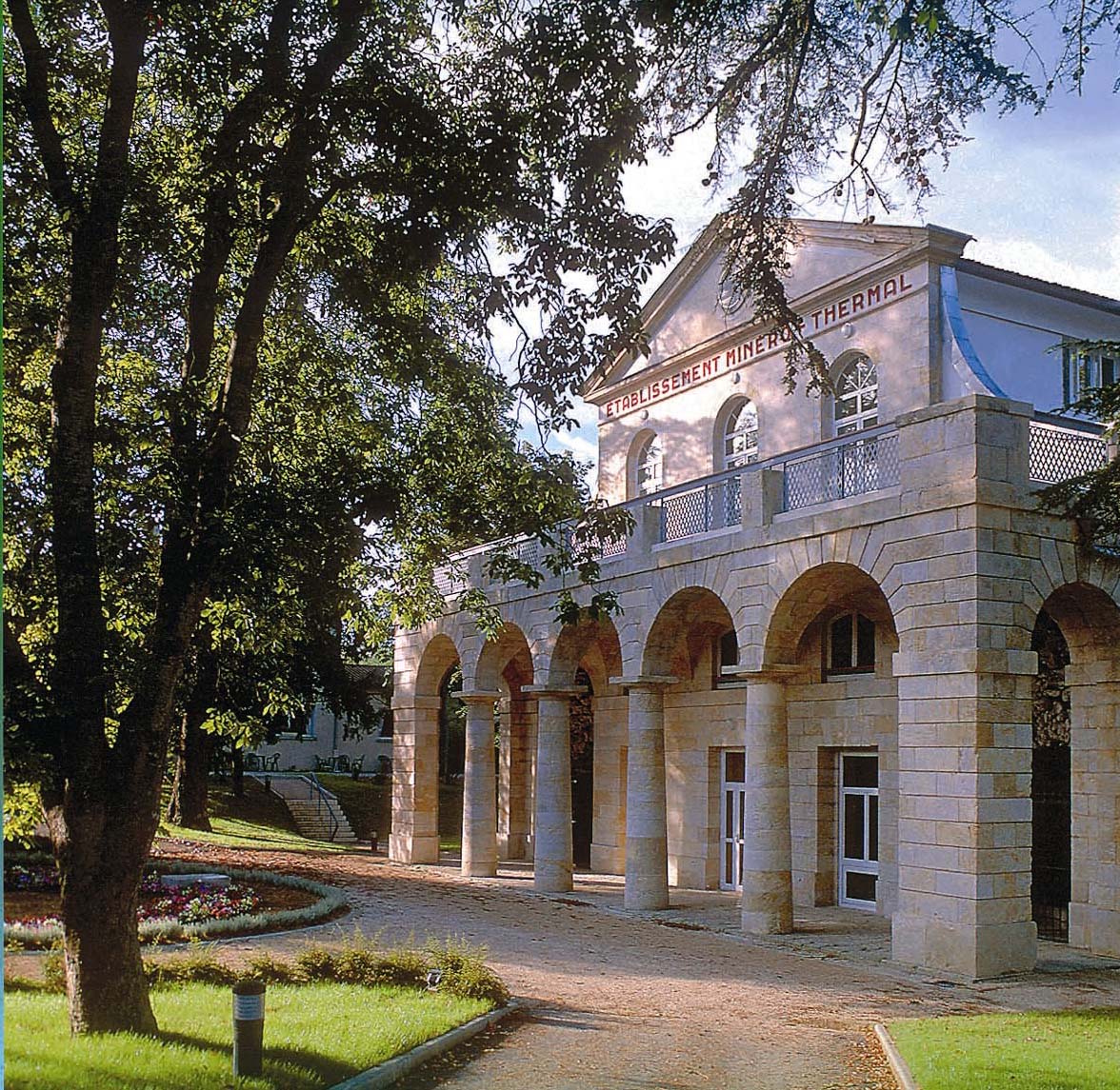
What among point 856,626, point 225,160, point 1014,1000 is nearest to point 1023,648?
point 1014,1000

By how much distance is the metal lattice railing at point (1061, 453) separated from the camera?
17297 millimetres

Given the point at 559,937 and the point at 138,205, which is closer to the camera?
the point at 138,205

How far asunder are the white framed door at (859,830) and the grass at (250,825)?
14911mm

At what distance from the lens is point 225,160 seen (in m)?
10.3

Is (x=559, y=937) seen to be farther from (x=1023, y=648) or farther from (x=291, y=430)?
(x=291, y=430)

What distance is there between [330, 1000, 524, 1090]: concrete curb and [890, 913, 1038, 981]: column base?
6.01 m

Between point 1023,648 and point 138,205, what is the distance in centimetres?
1183

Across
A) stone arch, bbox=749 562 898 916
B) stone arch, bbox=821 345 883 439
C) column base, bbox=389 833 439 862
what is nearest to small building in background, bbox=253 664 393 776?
column base, bbox=389 833 439 862

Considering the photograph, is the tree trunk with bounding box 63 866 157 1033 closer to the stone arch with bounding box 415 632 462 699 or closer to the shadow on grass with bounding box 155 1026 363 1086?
the shadow on grass with bounding box 155 1026 363 1086

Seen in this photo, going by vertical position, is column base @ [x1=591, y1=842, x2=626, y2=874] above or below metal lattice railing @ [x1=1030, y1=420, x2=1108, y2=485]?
below

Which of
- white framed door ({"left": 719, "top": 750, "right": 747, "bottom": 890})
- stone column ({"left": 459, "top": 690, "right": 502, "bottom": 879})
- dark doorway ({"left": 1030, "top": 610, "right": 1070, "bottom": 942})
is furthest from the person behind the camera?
stone column ({"left": 459, "top": 690, "right": 502, "bottom": 879})

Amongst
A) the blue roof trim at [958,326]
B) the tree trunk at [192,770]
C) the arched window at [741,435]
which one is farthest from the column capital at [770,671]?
the tree trunk at [192,770]

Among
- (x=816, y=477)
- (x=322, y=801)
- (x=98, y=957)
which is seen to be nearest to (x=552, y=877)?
(x=816, y=477)

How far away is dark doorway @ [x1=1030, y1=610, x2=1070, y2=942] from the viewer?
19500 mm
